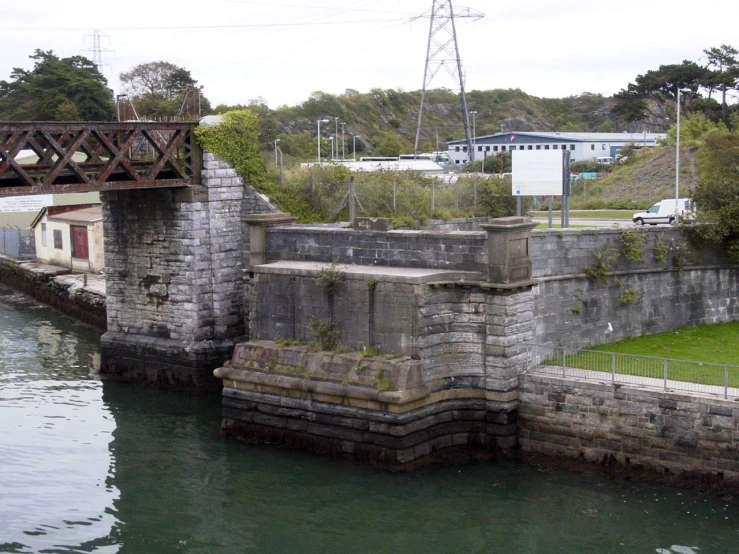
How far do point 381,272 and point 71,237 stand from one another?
25.2 metres

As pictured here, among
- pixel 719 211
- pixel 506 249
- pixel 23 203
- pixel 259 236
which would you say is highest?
pixel 23 203

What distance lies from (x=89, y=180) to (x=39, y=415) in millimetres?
5625

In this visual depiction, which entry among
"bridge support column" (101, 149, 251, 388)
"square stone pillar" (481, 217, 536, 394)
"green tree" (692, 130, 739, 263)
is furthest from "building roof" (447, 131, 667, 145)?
"square stone pillar" (481, 217, 536, 394)

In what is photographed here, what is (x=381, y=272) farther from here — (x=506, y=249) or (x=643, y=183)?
(x=643, y=183)

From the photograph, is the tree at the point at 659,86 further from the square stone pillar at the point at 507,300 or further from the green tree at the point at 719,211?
the square stone pillar at the point at 507,300

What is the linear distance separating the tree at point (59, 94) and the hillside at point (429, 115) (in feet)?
47.9

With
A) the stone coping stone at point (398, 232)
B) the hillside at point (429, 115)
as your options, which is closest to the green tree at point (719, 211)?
the stone coping stone at point (398, 232)

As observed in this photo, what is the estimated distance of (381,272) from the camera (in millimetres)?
19484

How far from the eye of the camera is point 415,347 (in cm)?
1870

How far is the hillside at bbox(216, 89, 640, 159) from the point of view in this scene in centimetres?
9069

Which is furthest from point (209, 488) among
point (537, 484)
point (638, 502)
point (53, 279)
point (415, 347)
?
point (53, 279)

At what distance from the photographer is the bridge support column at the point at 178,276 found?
81.0ft

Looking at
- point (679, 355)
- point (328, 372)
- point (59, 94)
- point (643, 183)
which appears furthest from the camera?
→ point (59, 94)

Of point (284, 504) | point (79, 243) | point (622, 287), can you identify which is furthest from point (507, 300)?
point (79, 243)
